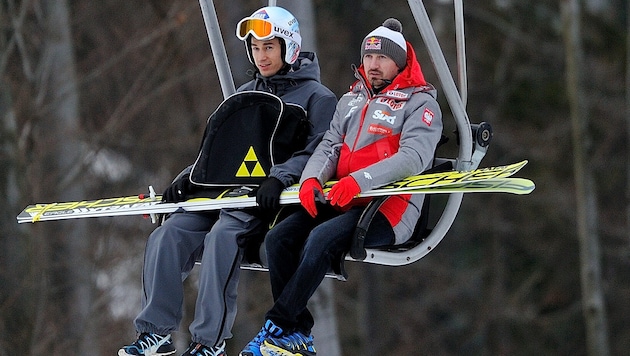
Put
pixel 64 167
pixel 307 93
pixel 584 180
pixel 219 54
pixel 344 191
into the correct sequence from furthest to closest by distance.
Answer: pixel 584 180, pixel 64 167, pixel 219 54, pixel 307 93, pixel 344 191

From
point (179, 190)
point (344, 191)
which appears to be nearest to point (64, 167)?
point (179, 190)

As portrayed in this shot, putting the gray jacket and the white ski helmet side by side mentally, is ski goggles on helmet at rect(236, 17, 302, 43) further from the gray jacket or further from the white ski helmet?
the gray jacket

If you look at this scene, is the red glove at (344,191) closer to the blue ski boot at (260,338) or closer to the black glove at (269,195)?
the black glove at (269,195)

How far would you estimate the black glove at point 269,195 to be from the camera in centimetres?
560

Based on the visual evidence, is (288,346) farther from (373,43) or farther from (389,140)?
(373,43)

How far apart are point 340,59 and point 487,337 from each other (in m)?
5.05

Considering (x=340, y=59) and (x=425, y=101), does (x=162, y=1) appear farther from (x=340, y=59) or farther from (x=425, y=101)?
(x=425, y=101)

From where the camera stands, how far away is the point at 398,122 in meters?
5.67

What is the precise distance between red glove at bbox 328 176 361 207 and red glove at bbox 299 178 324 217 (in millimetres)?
102

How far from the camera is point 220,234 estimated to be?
565cm

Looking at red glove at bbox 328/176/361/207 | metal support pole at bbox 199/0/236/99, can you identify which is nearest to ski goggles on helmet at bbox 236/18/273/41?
metal support pole at bbox 199/0/236/99

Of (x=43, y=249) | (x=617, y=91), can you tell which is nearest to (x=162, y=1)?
(x=43, y=249)

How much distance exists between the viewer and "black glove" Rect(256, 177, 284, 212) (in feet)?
18.4

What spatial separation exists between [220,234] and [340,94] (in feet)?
41.5
